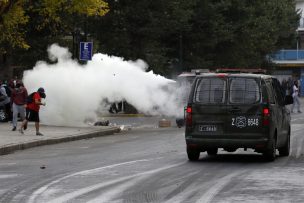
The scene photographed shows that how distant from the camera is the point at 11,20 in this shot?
109 feet

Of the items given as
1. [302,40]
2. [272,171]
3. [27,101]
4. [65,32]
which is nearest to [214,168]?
[272,171]

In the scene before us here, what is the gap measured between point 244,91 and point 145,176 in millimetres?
3664

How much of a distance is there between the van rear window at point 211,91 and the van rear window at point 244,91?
17cm

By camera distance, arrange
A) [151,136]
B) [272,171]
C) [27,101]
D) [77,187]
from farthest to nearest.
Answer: [151,136] < [27,101] < [272,171] < [77,187]

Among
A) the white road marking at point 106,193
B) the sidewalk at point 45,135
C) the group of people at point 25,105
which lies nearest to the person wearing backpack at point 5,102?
the sidewalk at point 45,135

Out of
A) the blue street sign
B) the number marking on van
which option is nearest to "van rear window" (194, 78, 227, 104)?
the number marking on van

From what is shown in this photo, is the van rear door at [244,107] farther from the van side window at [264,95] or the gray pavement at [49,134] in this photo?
the gray pavement at [49,134]

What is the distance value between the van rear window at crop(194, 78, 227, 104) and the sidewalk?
20.2ft

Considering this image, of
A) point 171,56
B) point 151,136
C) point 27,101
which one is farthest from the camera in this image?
point 171,56

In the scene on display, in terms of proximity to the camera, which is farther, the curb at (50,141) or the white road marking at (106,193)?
the curb at (50,141)

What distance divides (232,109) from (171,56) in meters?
33.6

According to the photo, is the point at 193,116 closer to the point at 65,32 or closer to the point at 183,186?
the point at 183,186

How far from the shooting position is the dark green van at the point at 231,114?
54.5 feet

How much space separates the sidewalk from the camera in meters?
22.0
